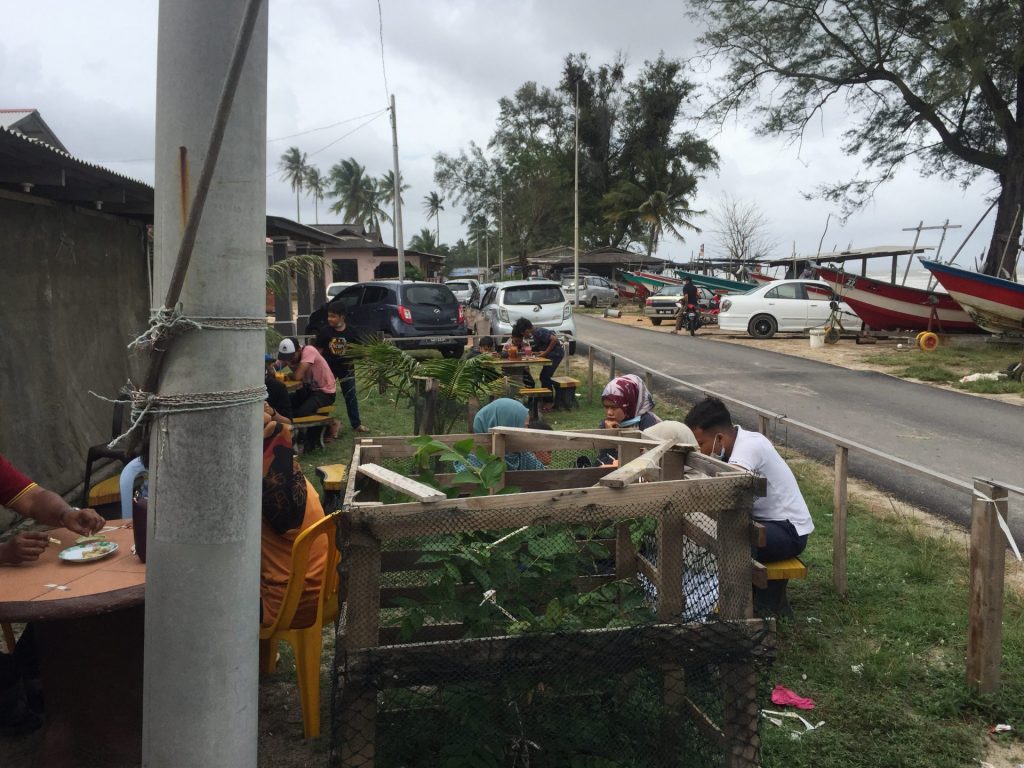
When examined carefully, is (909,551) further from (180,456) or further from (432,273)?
(432,273)

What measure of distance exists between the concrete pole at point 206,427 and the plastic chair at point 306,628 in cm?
125

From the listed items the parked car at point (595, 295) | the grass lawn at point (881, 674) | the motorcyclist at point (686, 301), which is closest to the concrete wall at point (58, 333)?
the grass lawn at point (881, 674)

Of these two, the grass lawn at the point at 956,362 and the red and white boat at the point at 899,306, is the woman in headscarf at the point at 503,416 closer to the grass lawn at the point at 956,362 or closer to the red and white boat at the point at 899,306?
the grass lawn at the point at 956,362

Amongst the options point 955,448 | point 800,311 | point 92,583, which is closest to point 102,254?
point 92,583

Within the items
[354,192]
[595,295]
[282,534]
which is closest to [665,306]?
[595,295]

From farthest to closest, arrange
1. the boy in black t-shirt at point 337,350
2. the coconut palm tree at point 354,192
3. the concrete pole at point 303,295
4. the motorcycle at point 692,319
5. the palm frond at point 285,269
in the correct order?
the coconut palm tree at point 354,192 → the motorcycle at point 692,319 → the concrete pole at point 303,295 → the palm frond at point 285,269 → the boy in black t-shirt at point 337,350

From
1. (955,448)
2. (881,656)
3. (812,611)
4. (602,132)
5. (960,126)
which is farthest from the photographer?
(602,132)

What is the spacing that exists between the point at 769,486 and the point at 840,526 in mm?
657

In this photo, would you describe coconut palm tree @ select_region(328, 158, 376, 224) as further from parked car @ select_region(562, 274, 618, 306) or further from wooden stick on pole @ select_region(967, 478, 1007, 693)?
wooden stick on pole @ select_region(967, 478, 1007, 693)

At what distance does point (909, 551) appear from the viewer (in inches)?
229

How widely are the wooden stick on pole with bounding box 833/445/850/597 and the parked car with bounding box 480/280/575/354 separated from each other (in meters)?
11.7

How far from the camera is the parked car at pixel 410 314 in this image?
14898 millimetres

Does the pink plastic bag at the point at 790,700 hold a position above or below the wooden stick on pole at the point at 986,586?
below

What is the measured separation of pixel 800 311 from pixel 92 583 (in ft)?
71.8
